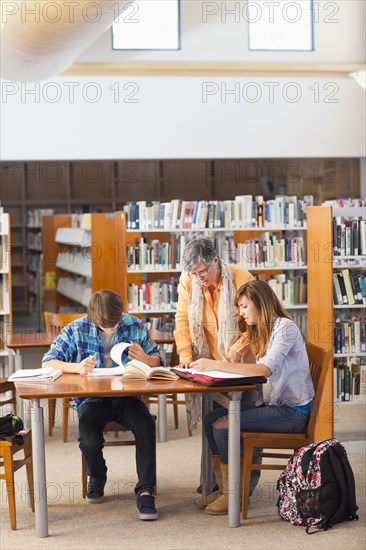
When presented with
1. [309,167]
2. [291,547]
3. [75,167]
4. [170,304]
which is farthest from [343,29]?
[75,167]

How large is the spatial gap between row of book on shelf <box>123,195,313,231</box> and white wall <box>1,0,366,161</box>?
1181 mm

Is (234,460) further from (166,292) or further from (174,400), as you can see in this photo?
(166,292)

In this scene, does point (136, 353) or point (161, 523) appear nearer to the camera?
point (161, 523)

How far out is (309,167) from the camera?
15.9 metres

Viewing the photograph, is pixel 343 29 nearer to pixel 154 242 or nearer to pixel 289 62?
pixel 289 62

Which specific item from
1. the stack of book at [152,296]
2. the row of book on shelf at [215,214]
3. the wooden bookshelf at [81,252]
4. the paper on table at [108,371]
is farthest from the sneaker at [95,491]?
the wooden bookshelf at [81,252]

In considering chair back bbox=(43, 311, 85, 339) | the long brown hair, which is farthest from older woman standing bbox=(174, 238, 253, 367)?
chair back bbox=(43, 311, 85, 339)

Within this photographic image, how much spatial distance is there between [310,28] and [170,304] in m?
3.63

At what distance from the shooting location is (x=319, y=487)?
4902mm

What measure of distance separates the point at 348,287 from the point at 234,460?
2.39 meters

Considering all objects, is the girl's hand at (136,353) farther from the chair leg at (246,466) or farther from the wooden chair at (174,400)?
the chair leg at (246,466)

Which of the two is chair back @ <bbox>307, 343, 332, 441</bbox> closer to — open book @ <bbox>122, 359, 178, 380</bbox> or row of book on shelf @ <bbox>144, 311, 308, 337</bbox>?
A: open book @ <bbox>122, 359, 178, 380</bbox>

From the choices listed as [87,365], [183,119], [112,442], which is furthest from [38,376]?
[183,119]

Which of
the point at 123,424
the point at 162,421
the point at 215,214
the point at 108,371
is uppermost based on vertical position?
the point at 215,214
